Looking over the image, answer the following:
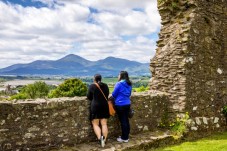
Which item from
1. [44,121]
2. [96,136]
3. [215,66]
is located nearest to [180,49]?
[215,66]

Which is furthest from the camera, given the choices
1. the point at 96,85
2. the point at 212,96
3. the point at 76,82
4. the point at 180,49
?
the point at 76,82

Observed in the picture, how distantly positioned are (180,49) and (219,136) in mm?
3651

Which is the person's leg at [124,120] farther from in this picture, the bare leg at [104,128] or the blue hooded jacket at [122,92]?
the bare leg at [104,128]

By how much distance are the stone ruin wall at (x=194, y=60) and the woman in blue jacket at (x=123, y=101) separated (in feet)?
8.42

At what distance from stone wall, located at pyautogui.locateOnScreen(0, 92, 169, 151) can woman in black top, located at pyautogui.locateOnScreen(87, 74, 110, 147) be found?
336mm

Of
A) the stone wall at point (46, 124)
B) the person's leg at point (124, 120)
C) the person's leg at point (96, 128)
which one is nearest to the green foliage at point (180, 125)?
the person's leg at point (124, 120)

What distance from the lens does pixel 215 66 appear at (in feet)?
40.9

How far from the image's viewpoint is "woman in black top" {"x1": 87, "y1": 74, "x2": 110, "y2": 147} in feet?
30.1

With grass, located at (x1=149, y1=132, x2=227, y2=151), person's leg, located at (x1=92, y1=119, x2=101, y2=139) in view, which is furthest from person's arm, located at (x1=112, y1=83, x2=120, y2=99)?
grass, located at (x1=149, y1=132, x2=227, y2=151)

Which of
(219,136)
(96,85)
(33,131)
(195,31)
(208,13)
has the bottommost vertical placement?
(219,136)

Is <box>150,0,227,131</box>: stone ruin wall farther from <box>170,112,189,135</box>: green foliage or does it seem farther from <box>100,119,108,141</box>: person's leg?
<box>100,119,108,141</box>: person's leg

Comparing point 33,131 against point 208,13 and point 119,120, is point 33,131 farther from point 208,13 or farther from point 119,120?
point 208,13

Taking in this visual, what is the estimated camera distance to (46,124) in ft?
28.6

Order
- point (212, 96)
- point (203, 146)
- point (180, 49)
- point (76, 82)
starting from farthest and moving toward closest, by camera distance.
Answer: point (76, 82) → point (212, 96) → point (180, 49) → point (203, 146)
